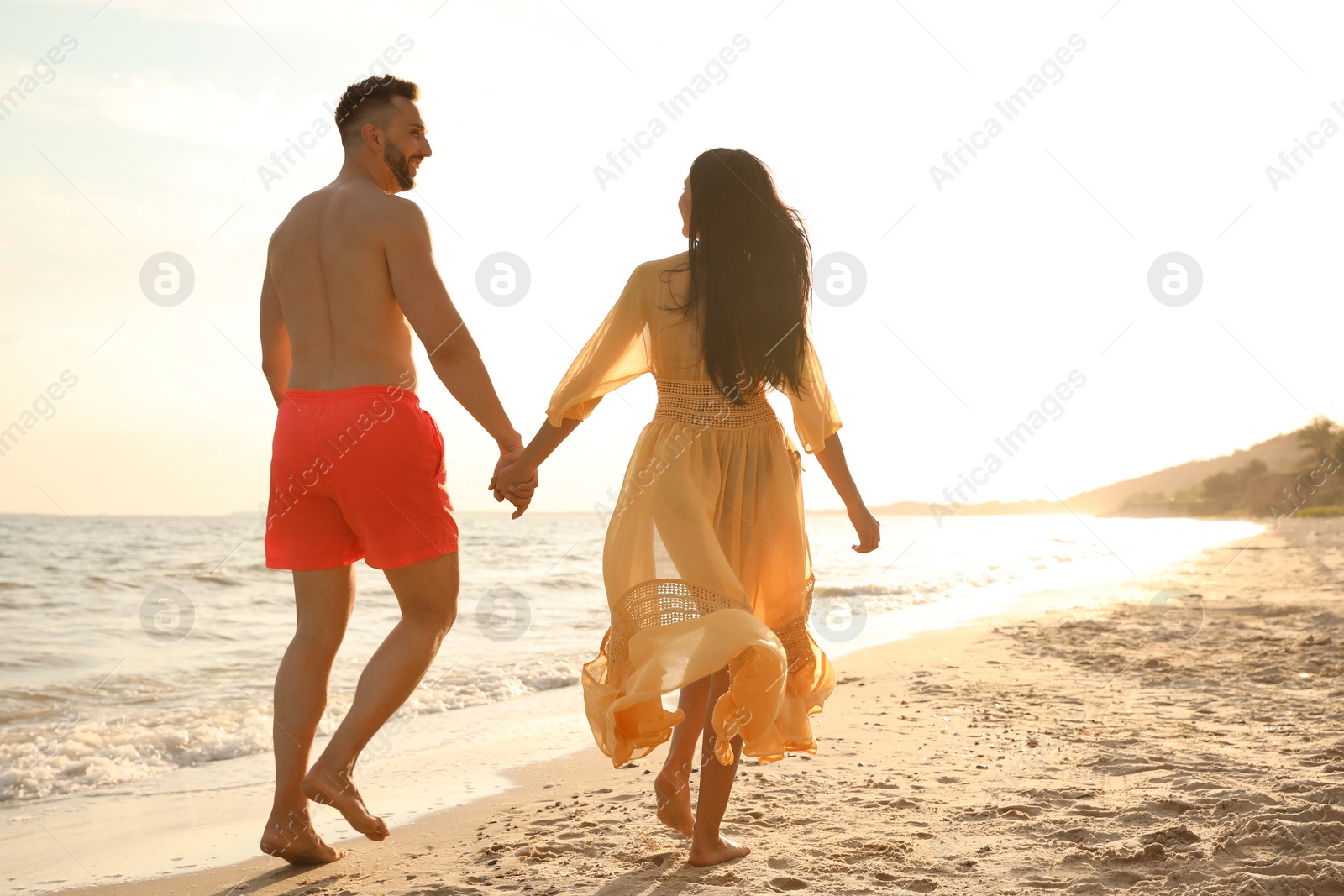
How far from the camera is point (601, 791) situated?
11.7 ft

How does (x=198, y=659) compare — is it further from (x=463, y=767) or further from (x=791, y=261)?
(x=791, y=261)

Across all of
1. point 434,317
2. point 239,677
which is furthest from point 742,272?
point 239,677

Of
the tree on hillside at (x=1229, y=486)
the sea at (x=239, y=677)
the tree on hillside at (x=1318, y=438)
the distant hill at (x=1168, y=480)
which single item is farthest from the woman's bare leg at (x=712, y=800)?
the distant hill at (x=1168, y=480)

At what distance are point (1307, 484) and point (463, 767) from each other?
5587 cm

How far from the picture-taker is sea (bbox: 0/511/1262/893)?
373 cm

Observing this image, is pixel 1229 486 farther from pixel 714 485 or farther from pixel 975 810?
pixel 714 485

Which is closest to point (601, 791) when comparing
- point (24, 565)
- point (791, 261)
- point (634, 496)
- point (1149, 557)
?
point (634, 496)

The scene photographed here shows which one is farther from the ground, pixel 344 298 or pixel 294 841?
pixel 344 298

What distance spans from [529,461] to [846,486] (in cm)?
98

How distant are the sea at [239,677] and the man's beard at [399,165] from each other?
2.25 metres

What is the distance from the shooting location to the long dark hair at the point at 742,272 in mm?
2711

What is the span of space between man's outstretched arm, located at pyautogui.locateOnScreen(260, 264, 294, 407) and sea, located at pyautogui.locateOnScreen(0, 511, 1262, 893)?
1.54 meters

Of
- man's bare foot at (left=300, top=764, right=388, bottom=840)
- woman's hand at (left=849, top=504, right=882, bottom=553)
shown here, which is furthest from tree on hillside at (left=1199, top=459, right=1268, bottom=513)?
man's bare foot at (left=300, top=764, right=388, bottom=840)

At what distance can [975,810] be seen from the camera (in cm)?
303
